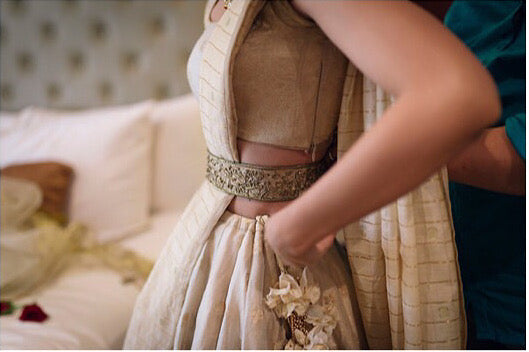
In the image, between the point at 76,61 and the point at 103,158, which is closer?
the point at 103,158

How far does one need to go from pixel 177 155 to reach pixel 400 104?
1.44 metres

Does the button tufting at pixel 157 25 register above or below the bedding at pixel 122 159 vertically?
above

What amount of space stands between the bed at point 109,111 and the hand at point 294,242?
0.92 metres

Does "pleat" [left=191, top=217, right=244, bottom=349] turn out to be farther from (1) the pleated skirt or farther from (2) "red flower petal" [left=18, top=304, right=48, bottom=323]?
(2) "red flower petal" [left=18, top=304, right=48, bottom=323]

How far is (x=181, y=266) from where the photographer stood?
2.80ft

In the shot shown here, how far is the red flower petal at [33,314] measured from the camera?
1.23 m

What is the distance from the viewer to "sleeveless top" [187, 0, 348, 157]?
2.30ft

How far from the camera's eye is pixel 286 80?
715 millimetres

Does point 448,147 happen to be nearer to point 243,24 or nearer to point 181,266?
point 243,24

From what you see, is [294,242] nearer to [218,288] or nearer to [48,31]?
[218,288]

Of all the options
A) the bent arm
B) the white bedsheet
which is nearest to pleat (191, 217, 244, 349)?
the bent arm

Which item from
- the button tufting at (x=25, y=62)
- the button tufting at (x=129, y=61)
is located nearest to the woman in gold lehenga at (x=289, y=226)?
the button tufting at (x=129, y=61)

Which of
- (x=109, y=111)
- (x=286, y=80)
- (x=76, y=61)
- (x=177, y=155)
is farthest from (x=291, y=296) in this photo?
(x=76, y=61)

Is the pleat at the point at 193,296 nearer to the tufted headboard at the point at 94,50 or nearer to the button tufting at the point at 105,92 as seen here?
the tufted headboard at the point at 94,50
